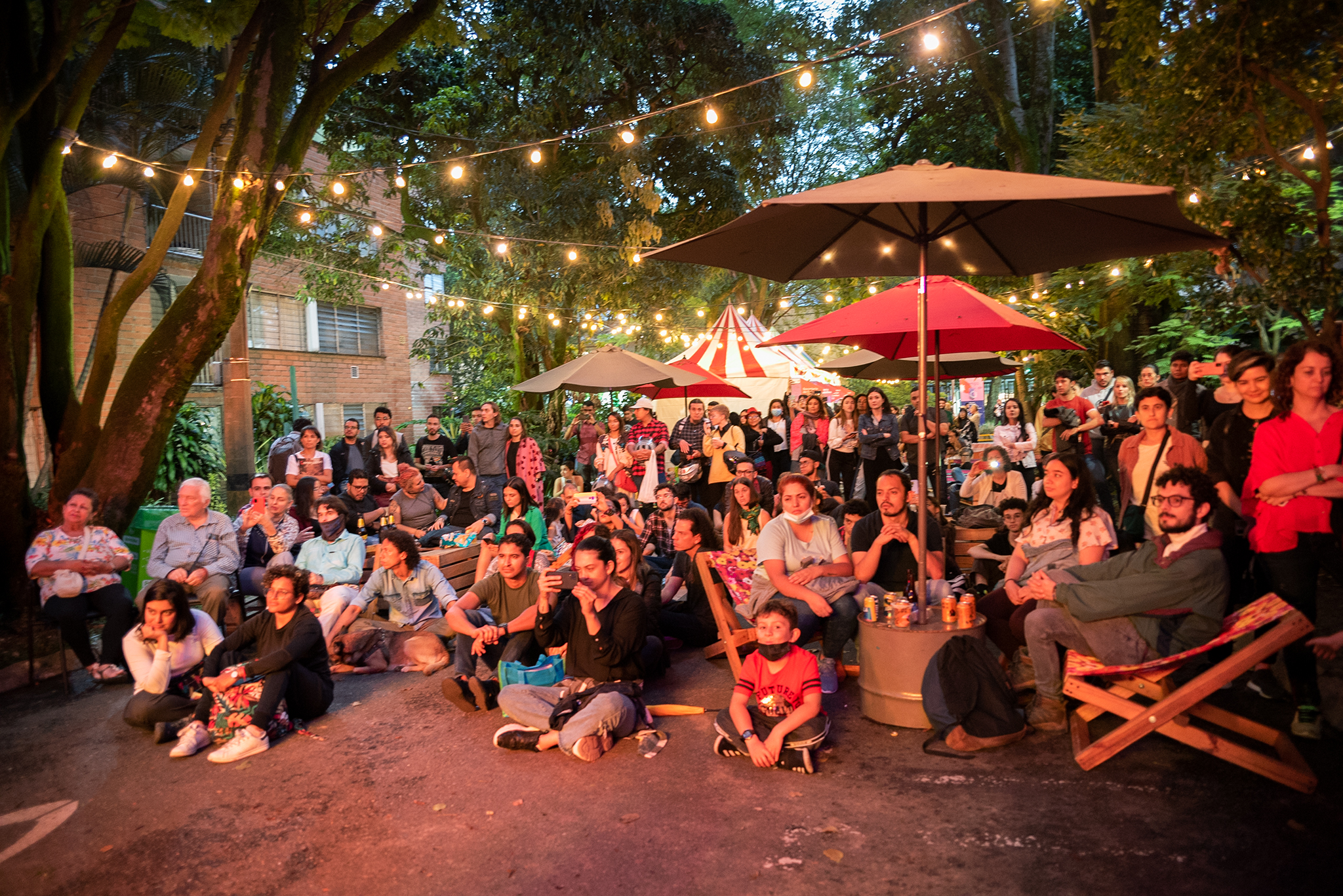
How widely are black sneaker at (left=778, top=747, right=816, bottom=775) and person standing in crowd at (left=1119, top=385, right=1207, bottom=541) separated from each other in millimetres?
2628

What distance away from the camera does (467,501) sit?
908 cm

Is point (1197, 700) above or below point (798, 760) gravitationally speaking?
above

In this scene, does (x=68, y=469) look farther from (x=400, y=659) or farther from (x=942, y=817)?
(x=942, y=817)

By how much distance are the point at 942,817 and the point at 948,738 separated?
75cm

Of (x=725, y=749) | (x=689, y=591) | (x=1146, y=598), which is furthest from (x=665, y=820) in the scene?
(x=689, y=591)

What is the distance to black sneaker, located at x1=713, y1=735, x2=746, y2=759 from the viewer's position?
4.60 metres

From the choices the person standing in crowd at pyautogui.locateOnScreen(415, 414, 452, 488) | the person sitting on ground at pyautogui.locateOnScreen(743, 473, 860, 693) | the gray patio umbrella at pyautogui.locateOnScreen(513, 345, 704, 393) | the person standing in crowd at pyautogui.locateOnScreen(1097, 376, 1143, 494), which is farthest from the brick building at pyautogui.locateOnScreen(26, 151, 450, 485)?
the person standing in crowd at pyautogui.locateOnScreen(1097, 376, 1143, 494)

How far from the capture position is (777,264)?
229 inches

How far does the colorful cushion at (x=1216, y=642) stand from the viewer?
389 cm

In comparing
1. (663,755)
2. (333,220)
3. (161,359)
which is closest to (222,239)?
(161,359)

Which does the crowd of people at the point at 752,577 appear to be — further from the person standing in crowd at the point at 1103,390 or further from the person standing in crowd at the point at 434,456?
the person standing in crowd at the point at 434,456

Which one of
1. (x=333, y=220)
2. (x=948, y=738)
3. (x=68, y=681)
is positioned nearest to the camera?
(x=948, y=738)

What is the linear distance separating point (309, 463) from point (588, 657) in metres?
5.73

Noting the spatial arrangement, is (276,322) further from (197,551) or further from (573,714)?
(573,714)
